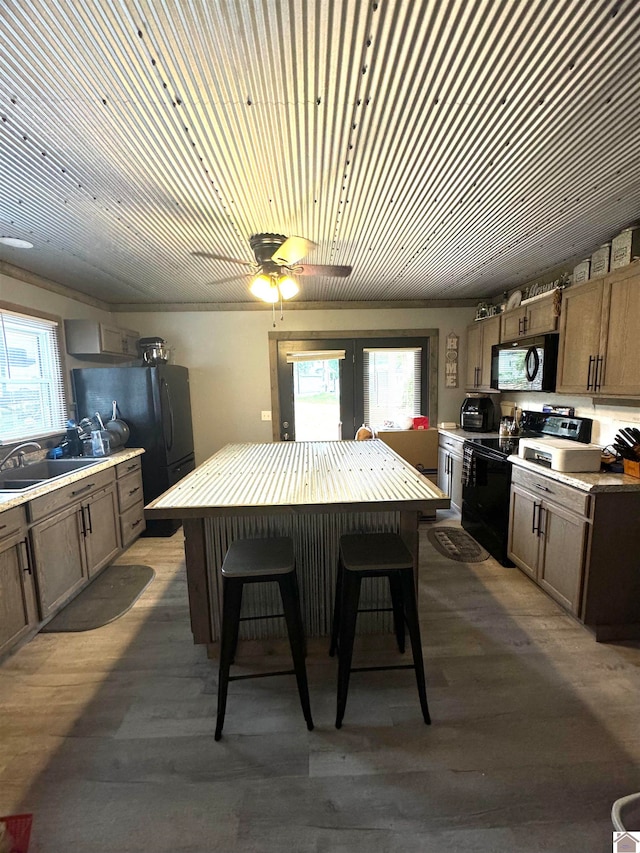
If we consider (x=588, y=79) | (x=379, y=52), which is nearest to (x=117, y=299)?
(x=379, y=52)

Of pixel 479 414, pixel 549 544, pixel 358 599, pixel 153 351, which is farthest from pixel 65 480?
pixel 479 414

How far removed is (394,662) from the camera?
1.92m

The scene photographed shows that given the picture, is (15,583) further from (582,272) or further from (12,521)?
(582,272)

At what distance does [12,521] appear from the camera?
2002mm

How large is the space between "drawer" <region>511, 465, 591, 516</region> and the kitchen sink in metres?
3.42

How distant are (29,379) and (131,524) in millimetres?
1557

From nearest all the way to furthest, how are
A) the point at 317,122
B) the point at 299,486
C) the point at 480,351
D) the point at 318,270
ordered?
the point at 317,122 < the point at 299,486 < the point at 318,270 < the point at 480,351

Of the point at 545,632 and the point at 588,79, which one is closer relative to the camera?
the point at 588,79

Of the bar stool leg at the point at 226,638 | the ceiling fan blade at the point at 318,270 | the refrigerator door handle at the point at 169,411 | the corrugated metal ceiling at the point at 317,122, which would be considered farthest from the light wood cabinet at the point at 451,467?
the refrigerator door handle at the point at 169,411

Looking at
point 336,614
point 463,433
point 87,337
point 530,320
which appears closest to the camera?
point 336,614

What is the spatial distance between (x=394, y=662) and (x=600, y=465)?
5.98 feet

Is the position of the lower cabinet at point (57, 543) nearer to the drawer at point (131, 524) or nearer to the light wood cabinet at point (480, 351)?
the drawer at point (131, 524)

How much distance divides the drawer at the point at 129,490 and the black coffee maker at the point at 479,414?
3645mm

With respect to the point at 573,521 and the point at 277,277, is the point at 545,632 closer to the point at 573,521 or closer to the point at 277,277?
the point at 573,521
